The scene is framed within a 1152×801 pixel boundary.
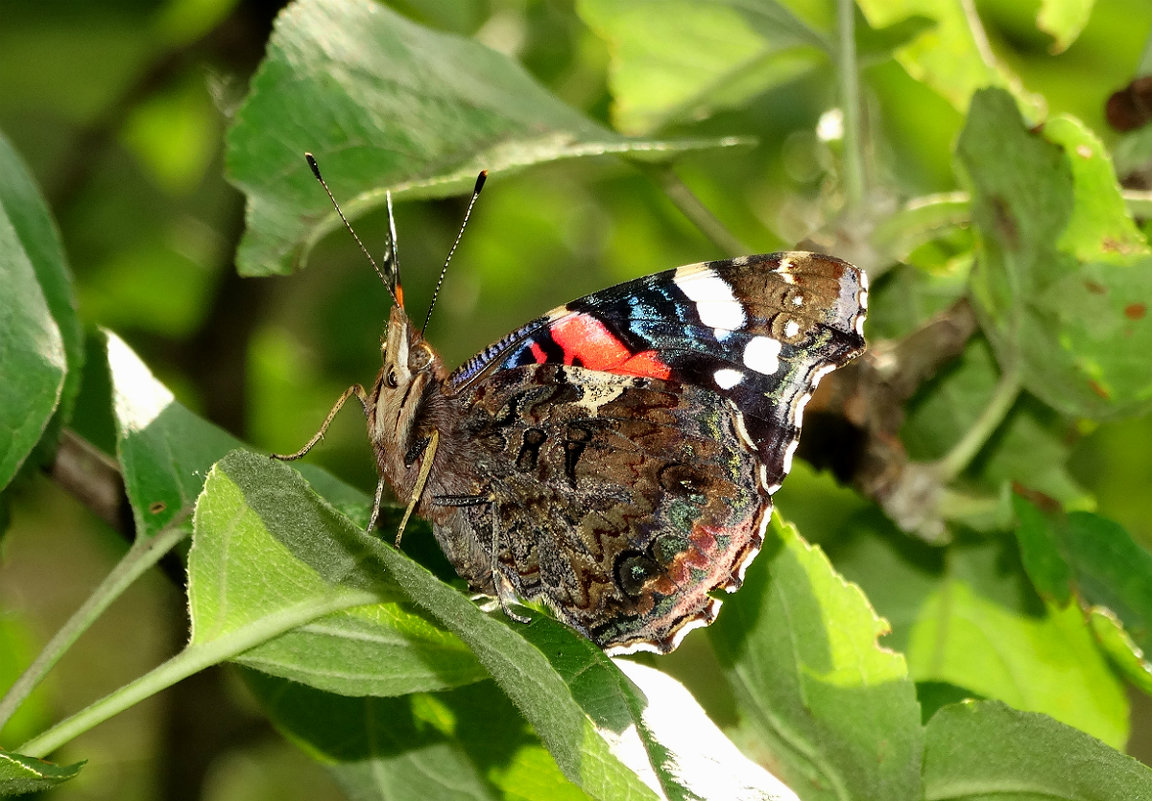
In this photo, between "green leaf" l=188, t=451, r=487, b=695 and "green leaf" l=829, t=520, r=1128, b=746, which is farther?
"green leaf" l=829, t=520, r=1128, b=746

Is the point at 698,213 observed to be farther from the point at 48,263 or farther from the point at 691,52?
the point at 48,263

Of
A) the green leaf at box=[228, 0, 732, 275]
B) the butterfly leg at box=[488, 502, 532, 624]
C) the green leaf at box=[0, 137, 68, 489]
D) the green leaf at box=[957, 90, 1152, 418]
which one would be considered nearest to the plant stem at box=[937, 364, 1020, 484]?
the green leaf at box=[957, 90, 1152, 418]

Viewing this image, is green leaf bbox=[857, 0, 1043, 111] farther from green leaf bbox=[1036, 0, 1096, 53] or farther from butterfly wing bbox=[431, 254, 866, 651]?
butterfly wing bbox=[431, 254, 866, 651]

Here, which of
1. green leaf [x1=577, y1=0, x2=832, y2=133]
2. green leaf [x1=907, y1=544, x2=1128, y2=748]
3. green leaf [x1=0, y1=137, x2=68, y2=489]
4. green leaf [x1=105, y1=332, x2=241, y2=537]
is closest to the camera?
green leaf [x1=0, y1=137, x2=68, y2=489]

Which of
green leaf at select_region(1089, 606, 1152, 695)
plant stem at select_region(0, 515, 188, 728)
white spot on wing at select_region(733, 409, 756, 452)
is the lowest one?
green leaf at select_region(1089, 606, 1152, 695)

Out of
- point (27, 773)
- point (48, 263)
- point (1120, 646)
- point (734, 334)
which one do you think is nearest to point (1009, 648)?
point (1120, 646)

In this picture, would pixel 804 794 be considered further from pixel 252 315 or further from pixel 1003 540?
pixel 252 315

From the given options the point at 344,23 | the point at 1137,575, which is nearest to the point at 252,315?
the point at 344,23

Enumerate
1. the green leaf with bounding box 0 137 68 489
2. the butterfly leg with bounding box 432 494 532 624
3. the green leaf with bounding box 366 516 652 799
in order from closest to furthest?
the green leaf with bounding box 366 516 652 799 → the green leaf with bounding box 0 137 68 489 → the butterfly leg with bounding box 432 494 532 624
